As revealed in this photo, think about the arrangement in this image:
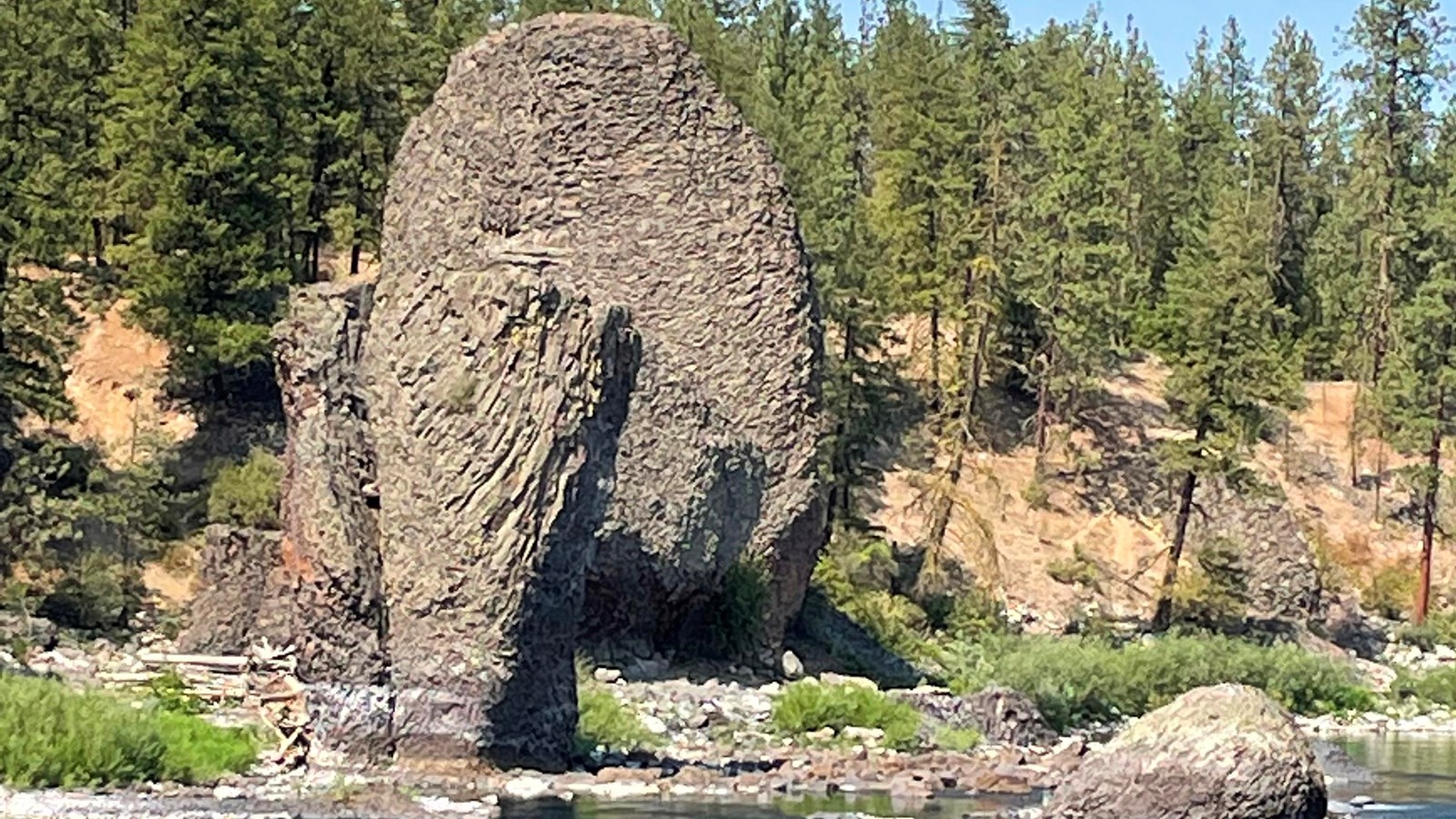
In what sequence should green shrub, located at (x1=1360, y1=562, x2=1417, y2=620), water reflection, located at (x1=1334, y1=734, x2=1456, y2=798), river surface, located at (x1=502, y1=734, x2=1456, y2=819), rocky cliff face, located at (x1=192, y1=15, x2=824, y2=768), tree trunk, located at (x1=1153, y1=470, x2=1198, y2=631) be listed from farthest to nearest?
green shrub, located at (x1=1360, y1=562, x2=1417, y2=620), tree trunk, located at (x1=1153, y1=470, x2=1198, y2=631), water reflection, located at (x1=1334, y1=734, x2=1456, y2=798), rocky cliff face, located at (x1=192, y1=15, x2=824, y2=768), river surface, located at (x1=502, y1=734, x2=1456, y2=819)

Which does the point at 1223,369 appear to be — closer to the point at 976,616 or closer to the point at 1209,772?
the point at 976,616

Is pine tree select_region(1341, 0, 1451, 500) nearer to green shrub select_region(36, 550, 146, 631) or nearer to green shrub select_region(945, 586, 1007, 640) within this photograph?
green shrub select_region(945, 586, 1007, 640)

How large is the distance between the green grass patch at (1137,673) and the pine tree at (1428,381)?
43.0 feet

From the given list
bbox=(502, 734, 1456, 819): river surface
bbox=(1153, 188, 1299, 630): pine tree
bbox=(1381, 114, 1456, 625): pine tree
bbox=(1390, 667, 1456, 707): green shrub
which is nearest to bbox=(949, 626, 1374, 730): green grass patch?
bbox=(1390, 667, 1456, 707): green shrub

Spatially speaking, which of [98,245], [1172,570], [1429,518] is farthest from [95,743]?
[1429,518]

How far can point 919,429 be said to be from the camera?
2293 inches

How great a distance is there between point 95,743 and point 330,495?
4.52m

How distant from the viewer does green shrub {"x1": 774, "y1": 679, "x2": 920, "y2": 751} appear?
27656 mm

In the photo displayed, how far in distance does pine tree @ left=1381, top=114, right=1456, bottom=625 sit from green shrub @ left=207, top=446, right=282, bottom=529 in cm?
2828

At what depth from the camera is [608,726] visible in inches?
1009

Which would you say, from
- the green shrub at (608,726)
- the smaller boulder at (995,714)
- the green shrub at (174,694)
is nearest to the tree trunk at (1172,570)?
the smaller boulder at (995,714)

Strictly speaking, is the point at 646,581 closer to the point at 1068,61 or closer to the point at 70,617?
the point at 70,617

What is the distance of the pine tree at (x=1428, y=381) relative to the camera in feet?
174

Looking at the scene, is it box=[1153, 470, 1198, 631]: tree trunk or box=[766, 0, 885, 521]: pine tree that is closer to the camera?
box=[1153, 470, 1198, 631]: tree trunk
